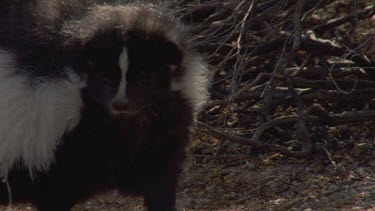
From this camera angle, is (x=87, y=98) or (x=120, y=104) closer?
(x=120, y=104)

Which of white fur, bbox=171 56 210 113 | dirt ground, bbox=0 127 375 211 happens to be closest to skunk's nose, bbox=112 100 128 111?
white fur, bbox=171 56 210 113

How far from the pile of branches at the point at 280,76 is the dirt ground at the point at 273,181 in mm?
127

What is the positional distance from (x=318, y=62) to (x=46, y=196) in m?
2.53

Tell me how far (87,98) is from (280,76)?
1.49 meters

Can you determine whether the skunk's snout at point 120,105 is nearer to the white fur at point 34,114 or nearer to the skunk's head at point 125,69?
the skunk's head at point 125,69

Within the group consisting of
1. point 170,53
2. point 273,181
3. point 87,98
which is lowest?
point 273,181

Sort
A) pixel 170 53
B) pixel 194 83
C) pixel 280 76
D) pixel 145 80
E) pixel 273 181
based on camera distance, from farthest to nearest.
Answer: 1. pixel 280 76
2. pixel 273 181
3. pixel 194 83
4. pixel 170 53
5. pixel 145 80

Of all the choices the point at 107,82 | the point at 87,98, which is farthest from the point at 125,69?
the point at 87,98

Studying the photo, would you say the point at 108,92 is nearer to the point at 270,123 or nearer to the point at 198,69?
the point at 198,69

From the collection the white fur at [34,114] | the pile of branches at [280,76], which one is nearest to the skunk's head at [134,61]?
the white fur at [34,114]

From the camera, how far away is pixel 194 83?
4.36 meters

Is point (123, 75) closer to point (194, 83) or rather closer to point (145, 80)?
point (145, 80)

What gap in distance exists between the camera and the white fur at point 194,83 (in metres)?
4.29

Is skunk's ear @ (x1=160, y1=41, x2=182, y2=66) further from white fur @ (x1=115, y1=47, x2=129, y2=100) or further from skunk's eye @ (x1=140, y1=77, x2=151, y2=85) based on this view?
white fur @ (x1=115, y1=47, x2=129, y2=100)
